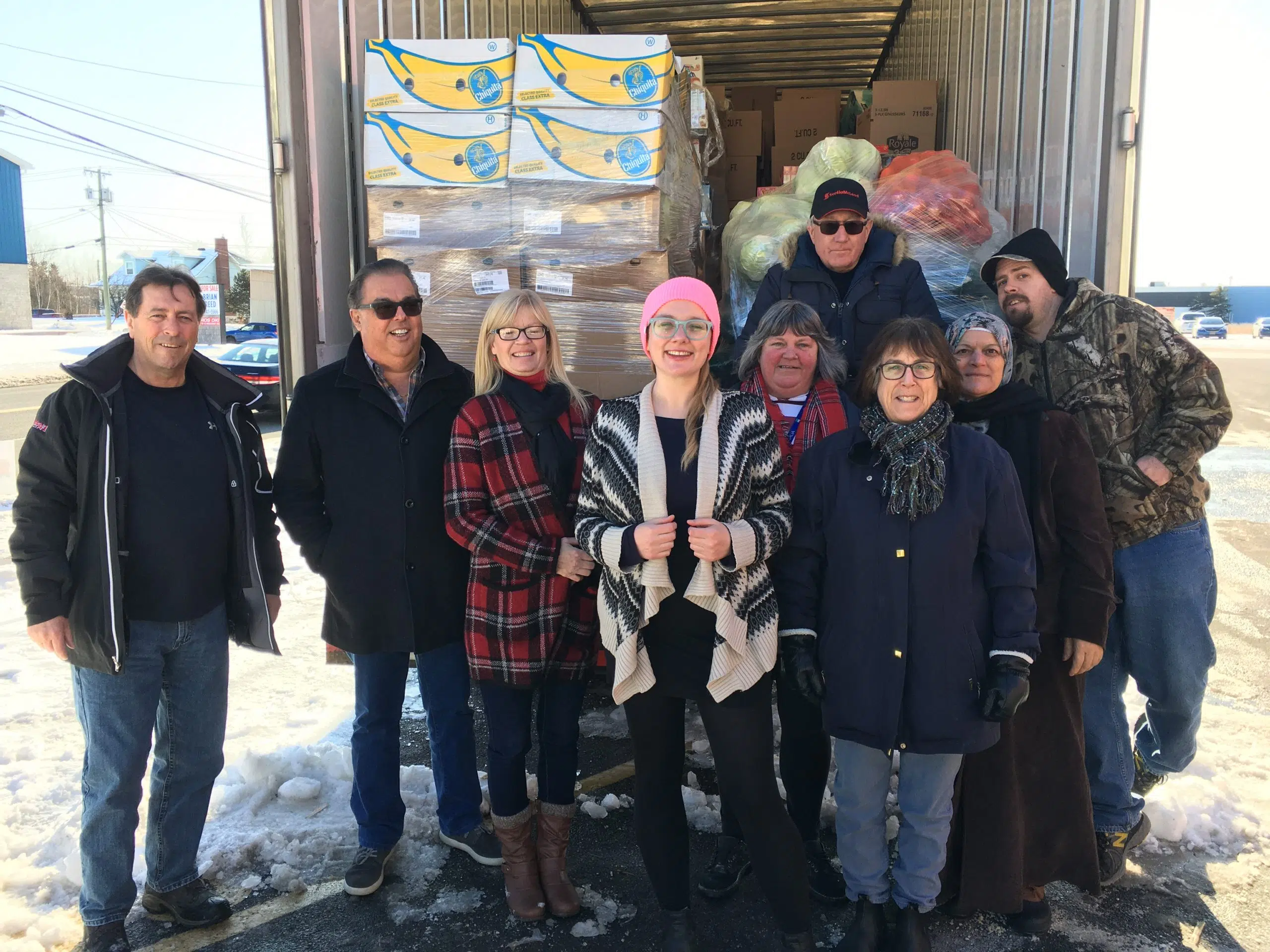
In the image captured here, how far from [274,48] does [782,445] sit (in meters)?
2.47

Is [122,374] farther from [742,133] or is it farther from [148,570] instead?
[742,133]

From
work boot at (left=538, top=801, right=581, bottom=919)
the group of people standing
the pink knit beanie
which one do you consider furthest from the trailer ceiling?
work boot at (left=538, top=801, right=581, bottom=919)

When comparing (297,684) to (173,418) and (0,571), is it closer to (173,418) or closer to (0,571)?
(173,418)

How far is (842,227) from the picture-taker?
3.04 meters

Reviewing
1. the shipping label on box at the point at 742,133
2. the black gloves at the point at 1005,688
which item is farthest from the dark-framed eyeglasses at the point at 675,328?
the shipping label on box at the point at 742,133

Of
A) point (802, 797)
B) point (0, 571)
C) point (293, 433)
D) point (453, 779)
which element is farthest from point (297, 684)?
point (0, 571)

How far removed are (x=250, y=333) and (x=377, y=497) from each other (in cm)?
2668

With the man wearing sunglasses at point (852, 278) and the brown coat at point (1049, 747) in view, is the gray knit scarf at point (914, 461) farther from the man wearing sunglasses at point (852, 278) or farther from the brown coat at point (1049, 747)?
the man wearing sunglasses at point (852, 278)

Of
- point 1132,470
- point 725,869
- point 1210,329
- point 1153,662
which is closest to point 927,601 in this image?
point 1132,470

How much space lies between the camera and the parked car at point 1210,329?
4447cm

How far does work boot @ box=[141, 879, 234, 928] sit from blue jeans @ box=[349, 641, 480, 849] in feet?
1.40

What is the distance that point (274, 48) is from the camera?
346 cm

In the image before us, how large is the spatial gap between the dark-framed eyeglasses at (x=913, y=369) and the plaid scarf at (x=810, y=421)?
1.07ft

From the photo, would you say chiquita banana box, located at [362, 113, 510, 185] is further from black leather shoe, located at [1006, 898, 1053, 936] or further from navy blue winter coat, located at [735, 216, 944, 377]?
black leather shoe, located at [1006, 898, 1053, 936]
